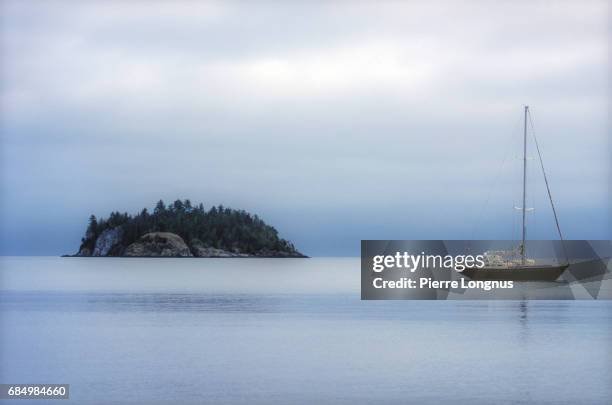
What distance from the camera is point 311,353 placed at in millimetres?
44000

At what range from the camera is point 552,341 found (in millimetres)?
50312

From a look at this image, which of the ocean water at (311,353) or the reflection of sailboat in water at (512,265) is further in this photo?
the reflection of sailboat in water at (512,265)

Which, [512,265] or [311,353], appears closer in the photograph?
[311,353]

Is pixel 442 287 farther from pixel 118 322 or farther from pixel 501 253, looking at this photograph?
pixel 118 322

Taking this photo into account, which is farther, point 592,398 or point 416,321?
point 416,321

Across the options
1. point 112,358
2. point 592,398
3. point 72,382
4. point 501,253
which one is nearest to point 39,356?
point 112,358

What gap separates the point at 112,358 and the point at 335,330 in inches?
664

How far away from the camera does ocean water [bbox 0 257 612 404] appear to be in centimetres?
3359

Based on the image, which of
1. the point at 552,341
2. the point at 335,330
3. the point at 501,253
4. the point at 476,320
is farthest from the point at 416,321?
the point at 501,253

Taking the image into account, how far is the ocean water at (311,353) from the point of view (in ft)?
110

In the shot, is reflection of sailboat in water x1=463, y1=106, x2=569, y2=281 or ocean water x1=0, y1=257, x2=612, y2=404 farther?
reflection of sailboat in water x1=463, y1=106, x2=569, y2=281

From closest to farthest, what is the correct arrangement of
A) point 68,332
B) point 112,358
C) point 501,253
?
point 112,358 < point 68,332 < point 501,253

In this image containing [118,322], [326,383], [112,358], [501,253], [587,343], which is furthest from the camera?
[501,253]

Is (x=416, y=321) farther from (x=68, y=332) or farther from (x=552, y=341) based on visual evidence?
(x=68, y=332)
